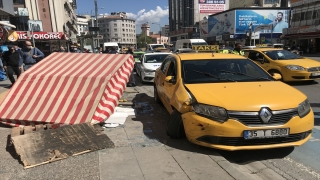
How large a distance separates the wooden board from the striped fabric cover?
456mm

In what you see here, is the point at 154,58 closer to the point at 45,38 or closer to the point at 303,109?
Answer: the point at 303,109

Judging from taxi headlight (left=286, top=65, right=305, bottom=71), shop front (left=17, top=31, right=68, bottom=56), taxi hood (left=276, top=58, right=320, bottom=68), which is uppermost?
shop front (left=17, top=31, right=68, bottom=56)

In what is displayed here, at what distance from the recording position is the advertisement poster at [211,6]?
8275cm

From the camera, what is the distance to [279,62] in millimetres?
10047

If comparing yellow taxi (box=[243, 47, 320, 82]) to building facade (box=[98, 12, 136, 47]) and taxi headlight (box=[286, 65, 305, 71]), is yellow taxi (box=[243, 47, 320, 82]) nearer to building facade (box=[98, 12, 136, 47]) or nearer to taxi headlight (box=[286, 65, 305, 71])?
taxi headlight (box=[286, 65, 305, 71])

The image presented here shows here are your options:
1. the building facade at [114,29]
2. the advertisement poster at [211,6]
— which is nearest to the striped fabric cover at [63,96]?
the advertisement poster at [211,6]

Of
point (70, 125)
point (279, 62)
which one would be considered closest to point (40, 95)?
point (70, 125)

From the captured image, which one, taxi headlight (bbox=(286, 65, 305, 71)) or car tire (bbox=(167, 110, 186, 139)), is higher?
taxi headlight (bbox=(286, 65, 305, 71))

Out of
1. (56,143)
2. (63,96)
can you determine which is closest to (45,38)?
(63,96)

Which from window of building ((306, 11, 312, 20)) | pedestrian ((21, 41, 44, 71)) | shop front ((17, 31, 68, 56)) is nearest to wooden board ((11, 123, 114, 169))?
pedestrian ((21, 41, 44, 71))

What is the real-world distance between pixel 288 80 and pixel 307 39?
35.1 metres

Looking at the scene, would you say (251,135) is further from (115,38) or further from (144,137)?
(115,38)

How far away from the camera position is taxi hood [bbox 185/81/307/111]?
346 cm

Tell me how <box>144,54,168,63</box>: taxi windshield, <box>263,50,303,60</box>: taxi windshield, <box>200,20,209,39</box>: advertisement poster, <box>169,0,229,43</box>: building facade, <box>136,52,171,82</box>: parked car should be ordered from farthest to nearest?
<box>169,0,229,43</box>: building facade
<box>200,20,209,39</box>: advertisement poster
<box>144,54,168,63</box>: taxi windshield
<box>136,52,171,82</box>: parked car
<box>263,50,303,60</box>: taxi windshield
